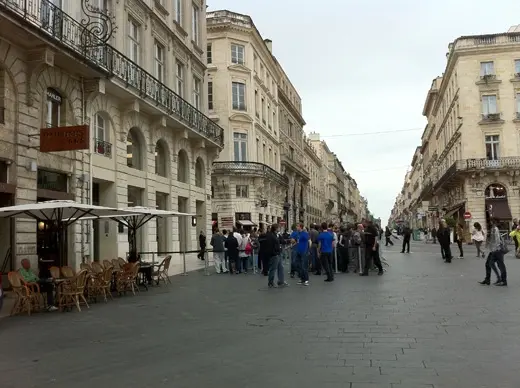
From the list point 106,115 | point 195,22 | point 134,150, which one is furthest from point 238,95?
point 106,115

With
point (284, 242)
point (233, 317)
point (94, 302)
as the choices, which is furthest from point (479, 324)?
point (284, 242)

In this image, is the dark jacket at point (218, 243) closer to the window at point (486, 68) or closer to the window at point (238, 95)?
the window at point (238, 95)

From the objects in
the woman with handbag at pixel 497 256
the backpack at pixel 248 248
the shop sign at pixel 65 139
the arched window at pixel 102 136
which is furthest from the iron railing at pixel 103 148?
the woman with handbag at pixel 497 256

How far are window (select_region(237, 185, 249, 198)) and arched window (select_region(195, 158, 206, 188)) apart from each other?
512 inches

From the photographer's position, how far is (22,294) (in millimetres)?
10352

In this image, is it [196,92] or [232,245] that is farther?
[196,92]

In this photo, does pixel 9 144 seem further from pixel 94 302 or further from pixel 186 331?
pixel 186 331

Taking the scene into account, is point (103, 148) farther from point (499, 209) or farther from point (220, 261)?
point (499, 209)

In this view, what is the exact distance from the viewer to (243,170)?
4191 centimetres

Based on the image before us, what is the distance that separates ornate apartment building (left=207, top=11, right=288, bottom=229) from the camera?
136 ft

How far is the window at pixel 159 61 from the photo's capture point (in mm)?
23438

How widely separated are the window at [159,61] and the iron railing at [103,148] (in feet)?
18.0

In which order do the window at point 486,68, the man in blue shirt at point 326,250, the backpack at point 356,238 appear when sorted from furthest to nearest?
the window at point 486,68 → the backpack at point 356,238 → the man in blue shirt at point 326,250

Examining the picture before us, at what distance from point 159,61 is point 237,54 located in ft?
63.9
